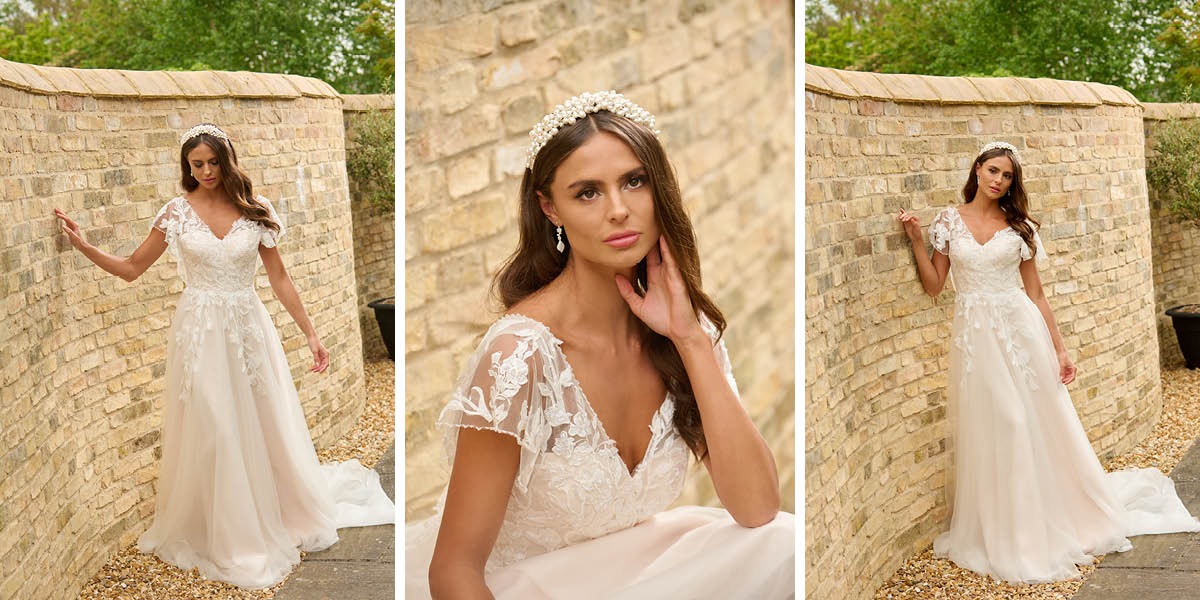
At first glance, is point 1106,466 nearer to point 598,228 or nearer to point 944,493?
point 944,493

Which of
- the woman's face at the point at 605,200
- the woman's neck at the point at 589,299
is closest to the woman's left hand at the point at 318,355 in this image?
the woman's neck at the point at 589,299

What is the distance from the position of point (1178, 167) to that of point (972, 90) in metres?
0.90

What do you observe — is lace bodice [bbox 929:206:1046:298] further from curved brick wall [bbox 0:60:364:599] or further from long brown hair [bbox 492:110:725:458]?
curved brick wall [bbox 0:60:364:599]

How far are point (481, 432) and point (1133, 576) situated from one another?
249cm

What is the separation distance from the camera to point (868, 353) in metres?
3.56

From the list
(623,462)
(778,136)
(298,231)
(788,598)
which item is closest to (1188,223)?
(778,136)

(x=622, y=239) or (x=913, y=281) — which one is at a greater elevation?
(x=622, y=239)

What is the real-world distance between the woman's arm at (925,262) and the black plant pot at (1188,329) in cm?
94

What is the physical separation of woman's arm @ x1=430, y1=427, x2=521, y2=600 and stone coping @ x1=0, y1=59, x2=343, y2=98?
1459 mm

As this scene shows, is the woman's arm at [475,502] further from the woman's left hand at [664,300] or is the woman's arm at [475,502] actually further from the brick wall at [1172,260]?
the brick wall at [1172,260]

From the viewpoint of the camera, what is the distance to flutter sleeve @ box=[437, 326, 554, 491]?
2.66m

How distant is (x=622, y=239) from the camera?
274 cm

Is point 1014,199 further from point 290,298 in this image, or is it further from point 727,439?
point 290,298

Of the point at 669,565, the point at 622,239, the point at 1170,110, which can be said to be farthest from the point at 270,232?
the point at 1170,110
